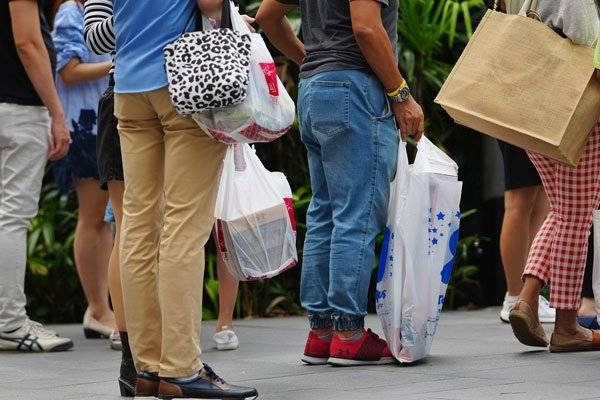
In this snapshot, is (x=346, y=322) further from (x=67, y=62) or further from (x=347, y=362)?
(x=67, y=62)

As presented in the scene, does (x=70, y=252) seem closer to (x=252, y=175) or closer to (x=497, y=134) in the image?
(x=252, y=175)

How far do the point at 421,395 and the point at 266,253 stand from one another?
4.83 feet

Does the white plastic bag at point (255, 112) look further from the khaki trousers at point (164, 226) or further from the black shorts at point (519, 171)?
the black shorts at point (519, 171)

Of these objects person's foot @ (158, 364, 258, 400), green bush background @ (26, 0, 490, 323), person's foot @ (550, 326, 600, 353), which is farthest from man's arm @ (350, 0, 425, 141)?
green bush background @ (26, 0, 490, 323)

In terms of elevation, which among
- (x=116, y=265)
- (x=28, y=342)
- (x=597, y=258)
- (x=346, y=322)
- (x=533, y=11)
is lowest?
(x=28, y=342)

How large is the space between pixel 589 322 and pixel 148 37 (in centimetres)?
284

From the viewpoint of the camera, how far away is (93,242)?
644 cm

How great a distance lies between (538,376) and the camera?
14.8 feet

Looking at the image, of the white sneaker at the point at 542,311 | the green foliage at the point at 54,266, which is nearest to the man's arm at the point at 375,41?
the white sneaker at the point at 542,311

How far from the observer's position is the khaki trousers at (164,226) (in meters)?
4.06

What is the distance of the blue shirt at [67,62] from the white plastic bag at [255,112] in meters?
2.32

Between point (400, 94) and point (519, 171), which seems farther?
point (519, 171)

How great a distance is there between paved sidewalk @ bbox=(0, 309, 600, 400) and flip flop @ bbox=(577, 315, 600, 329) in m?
0.36

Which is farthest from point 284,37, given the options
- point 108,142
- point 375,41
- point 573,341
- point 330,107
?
point 573,341
